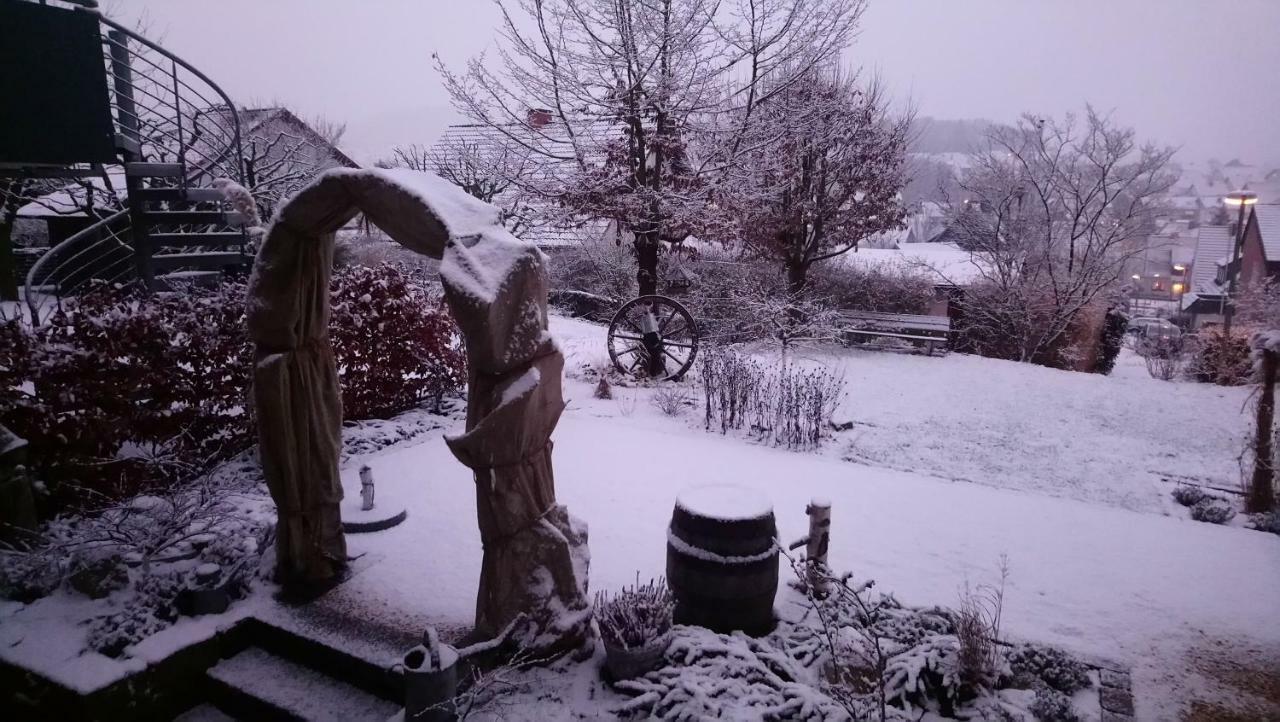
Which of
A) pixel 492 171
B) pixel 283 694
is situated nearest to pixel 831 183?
pixel 492 171

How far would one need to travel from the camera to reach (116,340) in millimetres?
5125

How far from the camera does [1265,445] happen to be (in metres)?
5.68

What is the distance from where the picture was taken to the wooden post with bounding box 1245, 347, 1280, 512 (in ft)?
18.2

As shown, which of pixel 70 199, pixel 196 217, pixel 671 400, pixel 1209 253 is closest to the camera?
pixel 196 217

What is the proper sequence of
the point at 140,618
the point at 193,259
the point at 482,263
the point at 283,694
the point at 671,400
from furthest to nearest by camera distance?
the point at 671,400, the point at 193,259, the point at 140,618, the point at 283,694, the point at 482,263

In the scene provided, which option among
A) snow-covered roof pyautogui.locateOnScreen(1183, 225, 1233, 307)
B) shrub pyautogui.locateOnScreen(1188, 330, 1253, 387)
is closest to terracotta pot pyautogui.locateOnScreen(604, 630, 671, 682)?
shrub pyautogui.locateOnScreen(1188, 330, 1253, 387)

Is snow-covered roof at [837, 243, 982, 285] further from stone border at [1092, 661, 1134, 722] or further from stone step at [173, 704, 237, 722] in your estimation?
stone step at [173, 704, 237, 722]

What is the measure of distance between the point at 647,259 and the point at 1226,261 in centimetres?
2743

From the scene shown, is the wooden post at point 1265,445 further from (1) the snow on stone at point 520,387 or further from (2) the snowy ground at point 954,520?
(1) the snow on stone at point 520,387

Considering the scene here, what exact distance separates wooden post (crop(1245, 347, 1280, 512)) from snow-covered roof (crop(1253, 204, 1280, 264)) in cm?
1615

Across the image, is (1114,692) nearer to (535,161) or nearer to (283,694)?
(283,694)

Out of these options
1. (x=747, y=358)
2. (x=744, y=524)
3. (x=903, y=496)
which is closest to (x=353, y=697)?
(x=744, y=524)

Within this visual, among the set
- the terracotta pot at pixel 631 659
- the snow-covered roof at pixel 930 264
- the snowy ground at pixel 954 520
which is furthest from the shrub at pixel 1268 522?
the snow-covered roof at pixel 930 264

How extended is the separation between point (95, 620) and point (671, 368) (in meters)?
8.12
